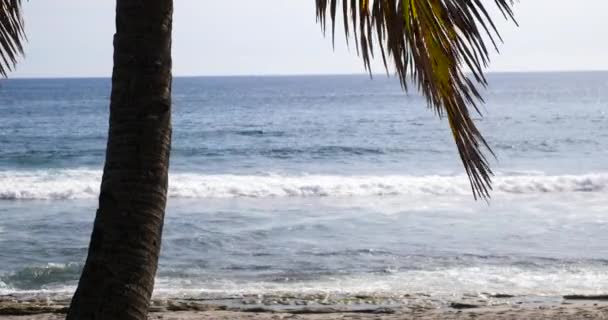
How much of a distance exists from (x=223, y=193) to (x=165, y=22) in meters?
18.6

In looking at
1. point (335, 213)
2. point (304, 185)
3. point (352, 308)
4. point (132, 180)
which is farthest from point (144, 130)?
point (304, 185)

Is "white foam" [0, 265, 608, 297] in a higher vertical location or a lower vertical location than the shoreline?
higher

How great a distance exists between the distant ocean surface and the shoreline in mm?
585

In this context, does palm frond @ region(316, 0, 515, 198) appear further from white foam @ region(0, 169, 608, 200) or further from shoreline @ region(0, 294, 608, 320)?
white foam @ region(0, 169, 608, 200)

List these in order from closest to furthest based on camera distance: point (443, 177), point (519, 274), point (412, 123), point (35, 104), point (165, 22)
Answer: point (165, 22)
point (519, 274)
point (443, 177)
point (412, 123)
point (35, 104)

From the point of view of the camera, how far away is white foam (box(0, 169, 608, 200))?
21406 millimetres

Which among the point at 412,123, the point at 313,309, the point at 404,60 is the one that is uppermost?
the point at 412,123

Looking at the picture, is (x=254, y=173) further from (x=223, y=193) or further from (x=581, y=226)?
(x=581, y=226)

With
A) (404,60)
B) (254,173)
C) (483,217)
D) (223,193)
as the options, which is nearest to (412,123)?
(254,173)

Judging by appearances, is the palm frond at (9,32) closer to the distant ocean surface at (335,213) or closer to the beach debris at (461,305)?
the distant ocean surface at (335,213)

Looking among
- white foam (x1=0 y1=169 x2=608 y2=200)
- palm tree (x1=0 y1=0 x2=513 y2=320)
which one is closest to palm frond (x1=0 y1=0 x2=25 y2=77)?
→ palm tree (x1=0 y1=0 x2=513 y2=320)

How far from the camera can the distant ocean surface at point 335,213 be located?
36.1 feet

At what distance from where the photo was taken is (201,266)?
11.8 m

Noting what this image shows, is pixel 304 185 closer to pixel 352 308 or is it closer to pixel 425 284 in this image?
pixel 425 284
